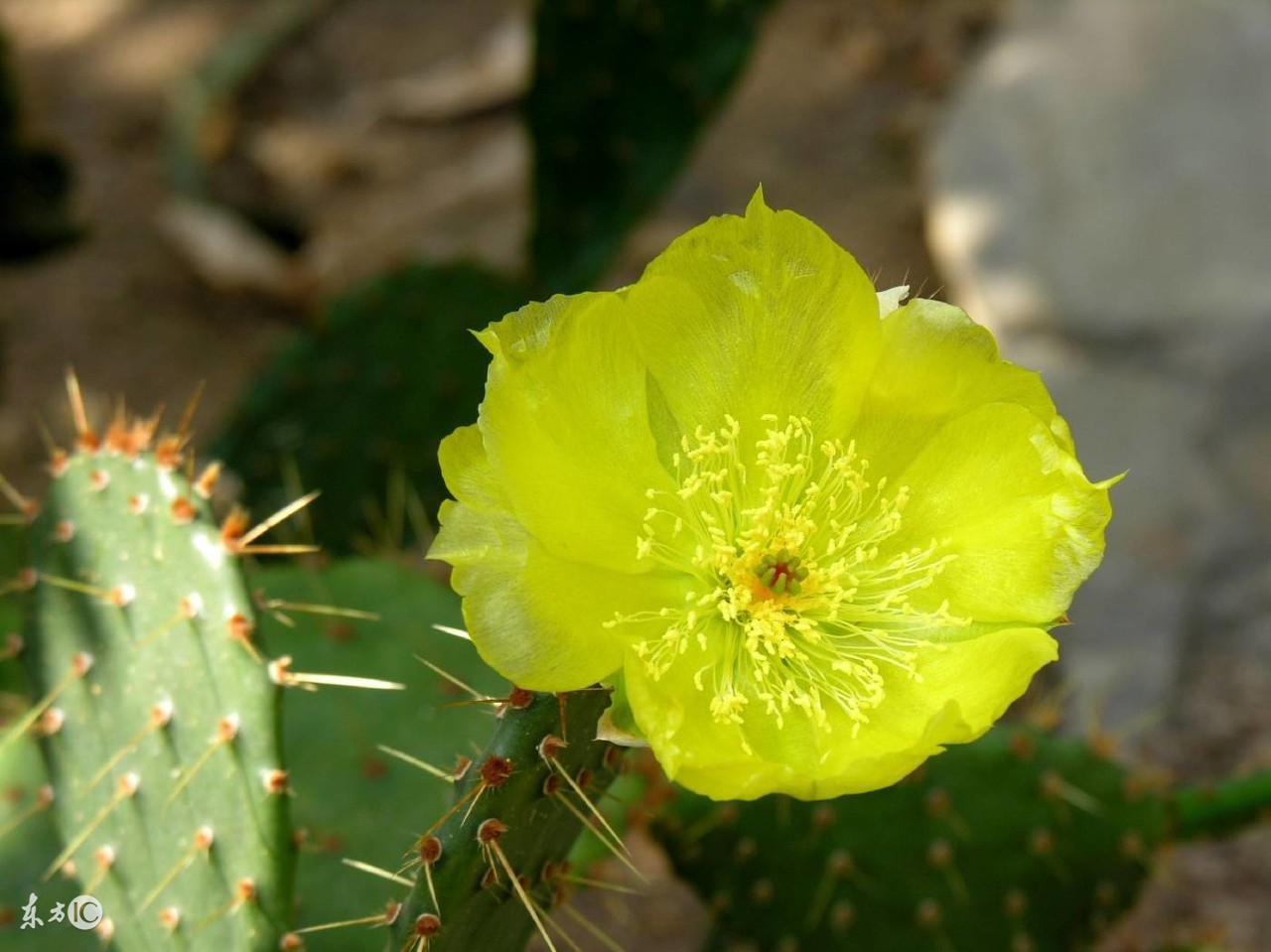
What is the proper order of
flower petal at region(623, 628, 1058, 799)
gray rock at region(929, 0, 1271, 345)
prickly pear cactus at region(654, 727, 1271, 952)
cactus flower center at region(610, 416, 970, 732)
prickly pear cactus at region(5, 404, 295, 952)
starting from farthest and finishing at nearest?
gray rock at region(929, 0, 1271, 345) → prickly pear cactus at region(654, 727, 1271, 952) → prickly pear cactus at region(5, 404, 295, 952) → cactus flower center at region(610, 416, 970, 732) → flower petal at region(623, 628, 1058, 799)

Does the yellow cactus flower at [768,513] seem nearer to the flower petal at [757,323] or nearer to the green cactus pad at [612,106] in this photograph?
the flower petal at [757,323]

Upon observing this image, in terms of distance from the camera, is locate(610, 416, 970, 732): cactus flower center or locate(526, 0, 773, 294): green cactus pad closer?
locate(610, 416, 970, 732): cactus flower center

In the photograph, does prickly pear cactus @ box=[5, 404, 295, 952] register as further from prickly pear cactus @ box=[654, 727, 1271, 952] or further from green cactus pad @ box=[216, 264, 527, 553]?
green cactus pad @ box=[216, 264, 527, 553]

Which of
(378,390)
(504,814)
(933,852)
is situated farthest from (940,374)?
(378,390)

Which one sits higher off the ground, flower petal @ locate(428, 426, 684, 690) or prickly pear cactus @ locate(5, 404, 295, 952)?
flower petal @ locate(428, 426, 684, 690)

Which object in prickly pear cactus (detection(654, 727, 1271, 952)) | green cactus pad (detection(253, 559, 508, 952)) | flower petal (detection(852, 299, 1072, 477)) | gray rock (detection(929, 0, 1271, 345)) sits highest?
flower petal (detection(852, 299, 1072, 477))

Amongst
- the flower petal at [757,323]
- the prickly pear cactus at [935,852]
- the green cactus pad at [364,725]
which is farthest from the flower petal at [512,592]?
the prickly pear cactus at [935,852]

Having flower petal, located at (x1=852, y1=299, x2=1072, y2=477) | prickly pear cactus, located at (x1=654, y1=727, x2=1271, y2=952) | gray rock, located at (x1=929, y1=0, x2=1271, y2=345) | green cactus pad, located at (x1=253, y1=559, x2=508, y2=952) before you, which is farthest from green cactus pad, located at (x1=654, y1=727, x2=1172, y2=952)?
gray rock, located at (x1=929, y1=0, x2=1271, y2=345)
